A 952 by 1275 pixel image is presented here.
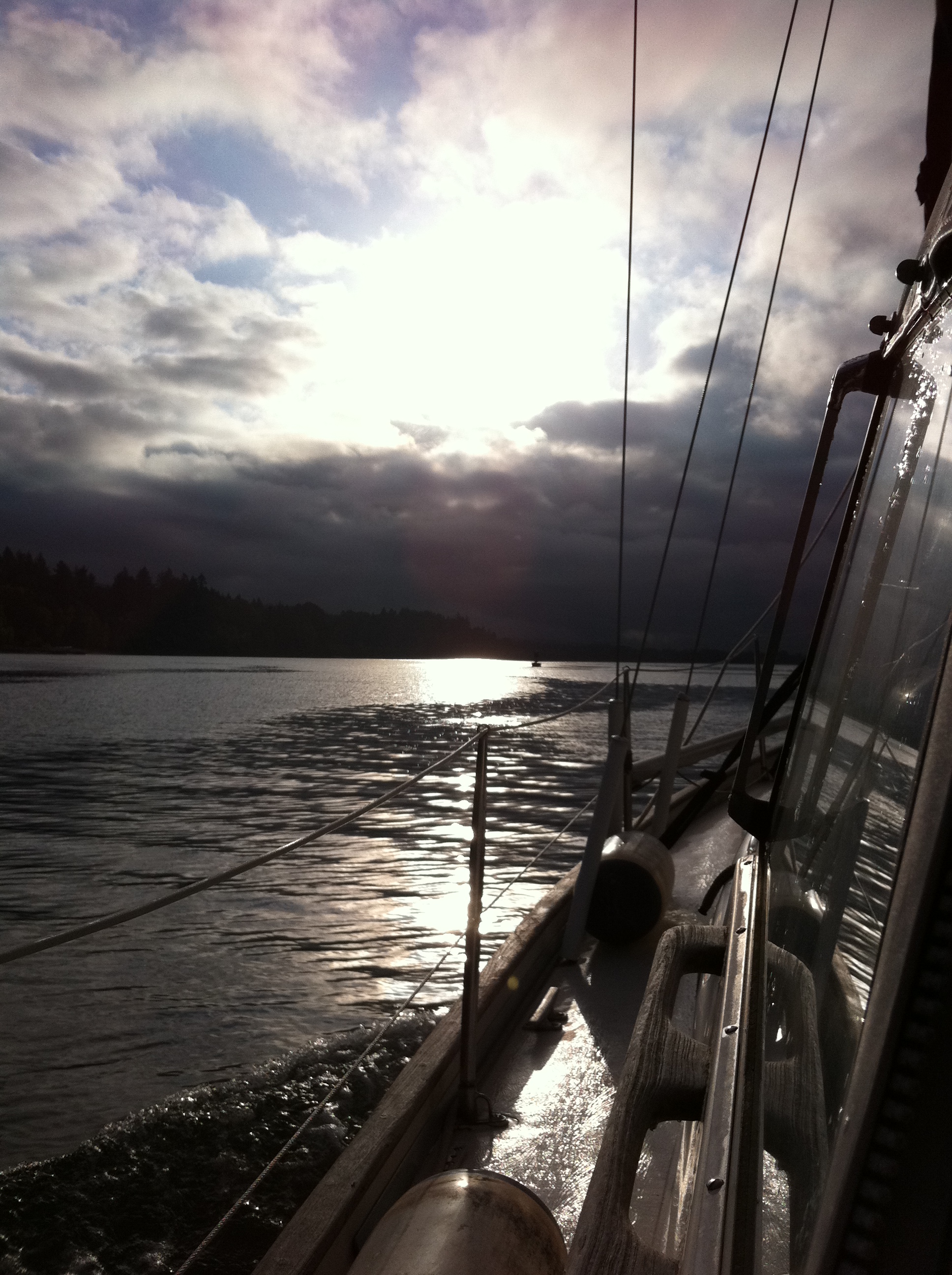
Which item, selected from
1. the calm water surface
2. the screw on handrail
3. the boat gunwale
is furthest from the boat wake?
the screw on handrail

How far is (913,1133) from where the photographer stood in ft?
1.90

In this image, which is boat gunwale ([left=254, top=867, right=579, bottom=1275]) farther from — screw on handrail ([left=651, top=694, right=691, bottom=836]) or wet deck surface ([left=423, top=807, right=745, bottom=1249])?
screw on handrail ([left=651, top=694, right=691, bottom=836])

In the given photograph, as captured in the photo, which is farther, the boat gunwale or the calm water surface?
the calm water surface

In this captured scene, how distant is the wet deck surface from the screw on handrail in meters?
1.36

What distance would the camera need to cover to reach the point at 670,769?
19.9 feet

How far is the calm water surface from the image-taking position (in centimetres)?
428

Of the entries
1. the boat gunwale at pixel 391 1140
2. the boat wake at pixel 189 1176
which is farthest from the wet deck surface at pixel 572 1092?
the boat wake at pixel 189 1176

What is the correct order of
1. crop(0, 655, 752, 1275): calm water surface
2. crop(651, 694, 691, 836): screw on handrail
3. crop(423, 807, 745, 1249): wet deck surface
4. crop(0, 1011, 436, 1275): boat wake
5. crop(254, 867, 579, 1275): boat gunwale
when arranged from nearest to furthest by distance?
crop(254, 867, 579, 1275): boat gunwale
crop(423, 807, 745, 1249): wet deck surface
crop(0, 1011, 436, 1275): boat wake
crop(0, 655, 752, 1275): calm water surface
crop(651, 694, 691, 836): screw on handrail

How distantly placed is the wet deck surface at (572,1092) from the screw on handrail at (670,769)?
1.36 meters

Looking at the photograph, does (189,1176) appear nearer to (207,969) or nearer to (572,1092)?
(572,1092)

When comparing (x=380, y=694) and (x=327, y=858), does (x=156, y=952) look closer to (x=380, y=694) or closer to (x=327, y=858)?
(x=327, y=858)

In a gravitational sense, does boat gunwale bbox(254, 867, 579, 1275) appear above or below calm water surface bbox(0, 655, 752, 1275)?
above

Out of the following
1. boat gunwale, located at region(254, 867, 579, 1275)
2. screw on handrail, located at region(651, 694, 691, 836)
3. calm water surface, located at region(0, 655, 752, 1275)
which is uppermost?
screw on handrail, located at region(651, 694, 691, 836)

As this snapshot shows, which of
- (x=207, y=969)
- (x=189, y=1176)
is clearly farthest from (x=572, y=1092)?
(x=207, y=969)
